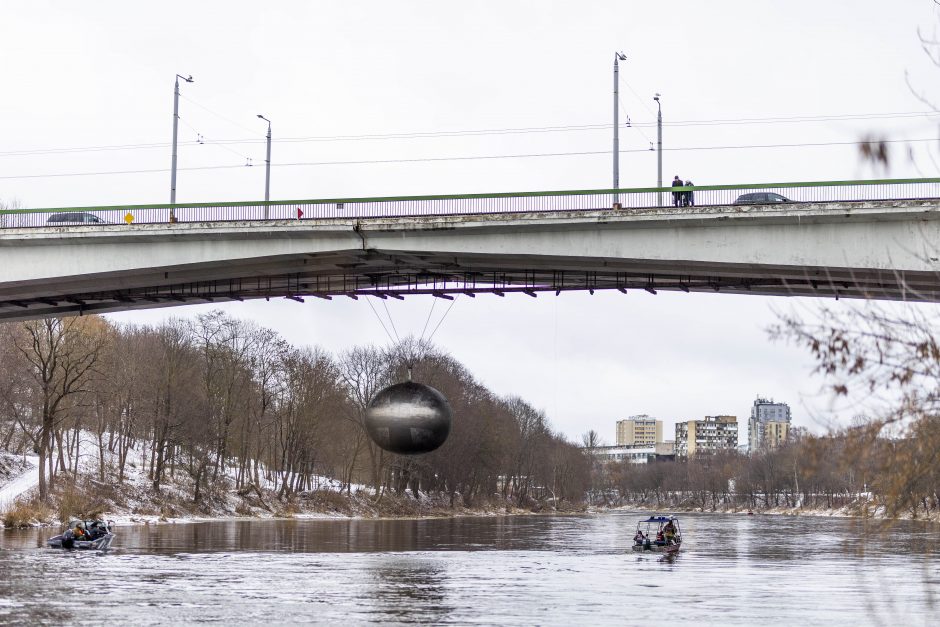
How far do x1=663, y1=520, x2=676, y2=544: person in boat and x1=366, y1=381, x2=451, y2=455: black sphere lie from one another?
20.8 m

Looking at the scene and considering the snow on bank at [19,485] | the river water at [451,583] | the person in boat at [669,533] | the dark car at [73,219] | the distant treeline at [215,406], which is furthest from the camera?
the distant treeline at [215,406]

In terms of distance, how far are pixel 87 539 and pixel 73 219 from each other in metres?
14.1

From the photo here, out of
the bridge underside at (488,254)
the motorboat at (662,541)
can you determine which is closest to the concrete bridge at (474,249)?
the bridge underside at (488,254)

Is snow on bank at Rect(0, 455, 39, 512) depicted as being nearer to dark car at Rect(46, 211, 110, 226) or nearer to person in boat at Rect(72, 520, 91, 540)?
person in boat at Rect(72, 520, 91, 540)

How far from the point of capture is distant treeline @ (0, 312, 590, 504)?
90.0 m

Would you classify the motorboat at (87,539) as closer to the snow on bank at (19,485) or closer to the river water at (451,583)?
the river water at (451,583)

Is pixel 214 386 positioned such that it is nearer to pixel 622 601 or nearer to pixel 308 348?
pixel 308 348

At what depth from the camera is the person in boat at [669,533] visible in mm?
59656

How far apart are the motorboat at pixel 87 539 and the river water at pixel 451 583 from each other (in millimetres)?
1099

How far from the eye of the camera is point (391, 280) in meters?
55.2

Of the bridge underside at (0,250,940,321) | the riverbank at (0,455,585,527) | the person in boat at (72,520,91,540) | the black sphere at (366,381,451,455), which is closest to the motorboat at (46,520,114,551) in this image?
the person in boat at (72,520,91,540)

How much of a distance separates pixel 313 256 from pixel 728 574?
839 inches

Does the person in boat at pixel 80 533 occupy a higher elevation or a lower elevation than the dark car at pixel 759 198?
lower

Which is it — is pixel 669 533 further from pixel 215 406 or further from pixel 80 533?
pixel 215 406
